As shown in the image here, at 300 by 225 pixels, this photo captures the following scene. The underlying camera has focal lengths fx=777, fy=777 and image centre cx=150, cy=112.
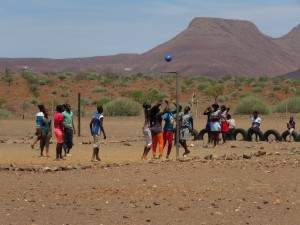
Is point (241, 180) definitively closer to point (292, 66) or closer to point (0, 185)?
point (0, 185)

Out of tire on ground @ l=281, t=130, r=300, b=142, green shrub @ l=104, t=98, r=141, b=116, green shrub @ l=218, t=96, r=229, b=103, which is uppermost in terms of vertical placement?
green shrub @ l=218, t=96, r=229, b=103

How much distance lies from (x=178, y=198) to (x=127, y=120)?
3661 centimetres

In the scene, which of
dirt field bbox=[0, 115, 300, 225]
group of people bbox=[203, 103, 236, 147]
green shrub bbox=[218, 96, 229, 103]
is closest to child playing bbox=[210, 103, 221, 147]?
group of people bbox=[203, 103, 236, 147]

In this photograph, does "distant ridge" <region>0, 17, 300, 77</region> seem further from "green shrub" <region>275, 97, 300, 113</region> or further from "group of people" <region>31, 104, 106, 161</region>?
"group of people" <region>31, 104, 106, 161</region>

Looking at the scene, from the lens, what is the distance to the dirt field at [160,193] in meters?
11.0

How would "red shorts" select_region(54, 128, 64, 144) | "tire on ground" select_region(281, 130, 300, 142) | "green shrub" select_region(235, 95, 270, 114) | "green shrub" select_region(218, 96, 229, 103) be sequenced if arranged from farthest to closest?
"green shrub" select_region(218, 96, 229, 103) → "green shrub" select_region(235, 95, 270, 114) → "tire on ground" select_region(281, 130, 300, 142) → "red shorts" select_region(54, 128, 64, 144)

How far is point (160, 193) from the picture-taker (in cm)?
1302

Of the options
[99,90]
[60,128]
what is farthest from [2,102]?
[60,128]

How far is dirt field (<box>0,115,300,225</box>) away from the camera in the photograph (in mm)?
11008

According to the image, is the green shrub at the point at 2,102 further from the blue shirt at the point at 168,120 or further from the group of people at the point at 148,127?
the blue shirt at the point at 168,120

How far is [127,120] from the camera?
49062mm

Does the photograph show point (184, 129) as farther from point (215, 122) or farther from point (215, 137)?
point (215, 137)

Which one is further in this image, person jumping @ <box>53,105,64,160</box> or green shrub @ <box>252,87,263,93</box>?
green shrub @ <box>252,87,263,93</box>

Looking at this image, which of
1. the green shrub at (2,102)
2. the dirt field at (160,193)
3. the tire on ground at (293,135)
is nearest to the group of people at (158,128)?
the dirt field at (160,193)
